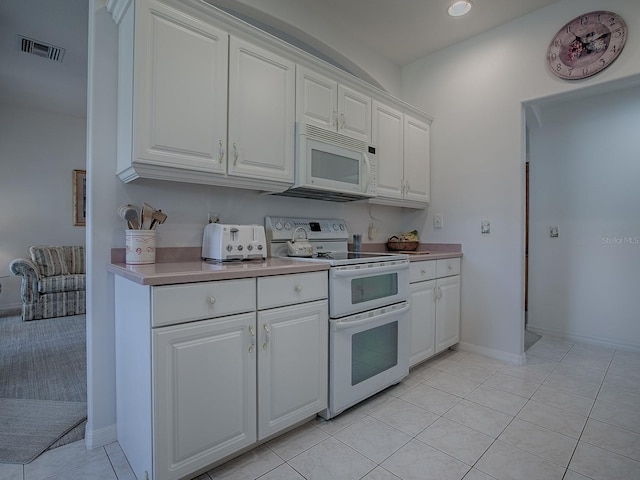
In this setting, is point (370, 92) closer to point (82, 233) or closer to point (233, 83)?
point (233, 83)

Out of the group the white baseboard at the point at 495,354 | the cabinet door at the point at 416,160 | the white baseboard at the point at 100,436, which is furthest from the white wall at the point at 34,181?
the white baseboard at the point at 495,354

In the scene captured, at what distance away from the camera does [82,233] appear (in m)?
Answer: 4.98

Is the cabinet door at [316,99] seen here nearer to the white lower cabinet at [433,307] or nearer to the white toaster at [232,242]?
the white toaster at [232,242]

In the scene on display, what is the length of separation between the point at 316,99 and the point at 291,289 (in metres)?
1.30

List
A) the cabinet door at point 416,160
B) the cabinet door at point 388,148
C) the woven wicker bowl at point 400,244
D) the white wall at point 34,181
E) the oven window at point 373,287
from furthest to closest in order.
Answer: the white wall at point 34,181, the woven wicker bowl at point 400,244, the cabinet door at point 416,160, the cabinet door at point 388,148, the oven window at point 373,287

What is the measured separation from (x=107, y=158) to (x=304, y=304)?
4.05ft

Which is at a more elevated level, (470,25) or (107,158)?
(470,25)

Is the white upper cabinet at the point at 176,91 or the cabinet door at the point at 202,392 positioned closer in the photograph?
the cabinet door at the point at 202,392

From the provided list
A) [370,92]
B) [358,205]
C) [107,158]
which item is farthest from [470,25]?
[107,158]

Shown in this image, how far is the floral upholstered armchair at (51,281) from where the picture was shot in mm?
3979

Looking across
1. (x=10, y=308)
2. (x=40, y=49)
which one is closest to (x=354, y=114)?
(x=40, y=49)

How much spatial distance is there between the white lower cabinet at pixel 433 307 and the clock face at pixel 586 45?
161 centimetres

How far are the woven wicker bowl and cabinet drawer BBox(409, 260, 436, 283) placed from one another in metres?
0.46

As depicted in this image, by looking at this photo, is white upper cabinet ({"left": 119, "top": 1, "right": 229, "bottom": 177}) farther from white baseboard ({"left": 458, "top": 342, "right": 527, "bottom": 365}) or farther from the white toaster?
white baseboard ({"left": 458, "top": 342, "right": 527, "bottom": 365})
